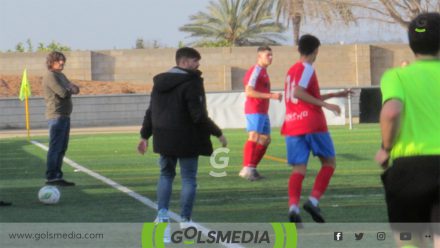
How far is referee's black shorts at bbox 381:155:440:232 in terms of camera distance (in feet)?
18.1

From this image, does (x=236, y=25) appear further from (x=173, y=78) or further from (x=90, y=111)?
(x=173, y=78)

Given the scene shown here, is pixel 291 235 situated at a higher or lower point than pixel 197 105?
lower

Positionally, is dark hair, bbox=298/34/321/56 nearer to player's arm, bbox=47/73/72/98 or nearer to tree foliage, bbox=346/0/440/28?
player's arm, bbox=47/73/72/98

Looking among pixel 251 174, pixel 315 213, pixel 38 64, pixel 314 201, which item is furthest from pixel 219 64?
pixel 315 213

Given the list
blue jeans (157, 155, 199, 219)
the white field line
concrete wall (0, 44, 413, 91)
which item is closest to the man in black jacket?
blue jeans (157, 155, 199, 219)

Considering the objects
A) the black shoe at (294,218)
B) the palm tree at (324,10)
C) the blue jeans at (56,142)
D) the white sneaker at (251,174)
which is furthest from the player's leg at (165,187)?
the palm tree at (324,10)

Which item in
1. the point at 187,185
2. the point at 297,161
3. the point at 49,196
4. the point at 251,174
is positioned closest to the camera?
the point at 187,185

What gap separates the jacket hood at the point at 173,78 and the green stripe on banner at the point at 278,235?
5.10ft

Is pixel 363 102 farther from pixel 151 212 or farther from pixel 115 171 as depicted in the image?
pixel 151 212

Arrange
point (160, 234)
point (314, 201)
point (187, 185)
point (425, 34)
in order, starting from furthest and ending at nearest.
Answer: point (314, 201), point (187, 185), point (160, 234), point (425, 34)

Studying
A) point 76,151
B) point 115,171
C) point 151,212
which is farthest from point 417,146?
point 76,151

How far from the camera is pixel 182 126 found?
9258 millimetres

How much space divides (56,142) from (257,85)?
2832 mm

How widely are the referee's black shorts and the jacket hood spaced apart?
3.91 metres
